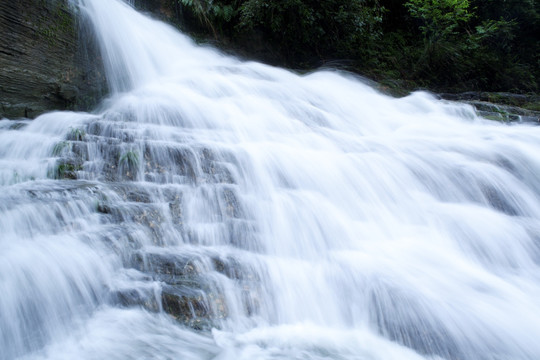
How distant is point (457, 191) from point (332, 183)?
1.44 meters

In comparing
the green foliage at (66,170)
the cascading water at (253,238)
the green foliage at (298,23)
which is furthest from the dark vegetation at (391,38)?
the green foliage at (66,170)

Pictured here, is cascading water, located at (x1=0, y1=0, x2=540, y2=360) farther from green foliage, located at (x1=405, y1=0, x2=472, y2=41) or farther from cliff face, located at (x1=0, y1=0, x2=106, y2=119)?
green foliage, located at (x1=405, y1=0, x2=472, y2=41)

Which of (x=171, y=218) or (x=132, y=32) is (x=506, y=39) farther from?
→ (x=171, y=218)

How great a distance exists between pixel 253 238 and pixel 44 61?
3.67 metres

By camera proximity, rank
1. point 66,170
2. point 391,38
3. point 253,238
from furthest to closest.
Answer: point 391,38 < point 66,170 < point 253,238

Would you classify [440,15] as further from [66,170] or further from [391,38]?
[66,170]

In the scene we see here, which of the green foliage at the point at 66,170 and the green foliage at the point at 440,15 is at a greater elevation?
the green foliage at the point at 440,15

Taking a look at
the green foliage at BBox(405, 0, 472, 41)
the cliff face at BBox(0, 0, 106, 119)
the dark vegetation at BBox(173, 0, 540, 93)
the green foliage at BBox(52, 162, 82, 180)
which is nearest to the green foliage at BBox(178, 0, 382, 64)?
the dark vegetation at BBox(173, 0, 540, 93)

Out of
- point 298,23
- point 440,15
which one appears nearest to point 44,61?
point 298,23

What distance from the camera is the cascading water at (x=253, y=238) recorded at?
2209 mm

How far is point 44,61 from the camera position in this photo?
470cm

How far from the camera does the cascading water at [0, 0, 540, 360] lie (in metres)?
2.21

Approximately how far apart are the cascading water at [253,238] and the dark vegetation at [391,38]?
3900 mm

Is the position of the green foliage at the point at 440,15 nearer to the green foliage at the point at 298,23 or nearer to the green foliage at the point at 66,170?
the green foliage at the point at 298,23
